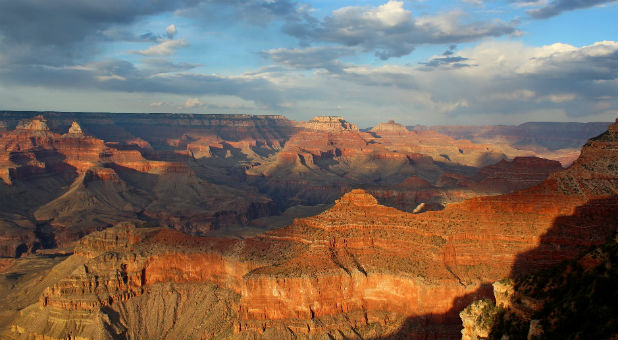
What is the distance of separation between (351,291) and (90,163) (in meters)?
152

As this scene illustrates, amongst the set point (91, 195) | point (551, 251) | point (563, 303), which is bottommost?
point (91, 195)

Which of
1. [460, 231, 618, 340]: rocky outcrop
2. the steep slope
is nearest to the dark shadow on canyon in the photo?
[460, 231, 618, 340]: rocky outcrop

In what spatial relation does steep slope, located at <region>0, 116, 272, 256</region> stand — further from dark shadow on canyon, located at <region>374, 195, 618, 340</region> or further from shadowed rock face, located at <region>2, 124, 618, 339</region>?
dark shadow on canyon, located at <region>374, 195, 618, 340</region>

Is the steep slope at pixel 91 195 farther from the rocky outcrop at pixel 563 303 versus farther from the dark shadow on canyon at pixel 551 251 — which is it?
the rocky outcrop at pixel 563 303

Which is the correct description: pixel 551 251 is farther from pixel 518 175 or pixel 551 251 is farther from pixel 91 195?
pixel 91 195

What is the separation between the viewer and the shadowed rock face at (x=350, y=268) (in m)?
51.0

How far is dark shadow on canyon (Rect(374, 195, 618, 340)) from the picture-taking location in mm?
49281

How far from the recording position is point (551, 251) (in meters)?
52.2

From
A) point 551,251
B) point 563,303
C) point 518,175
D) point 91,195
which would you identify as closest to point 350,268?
point 551,251

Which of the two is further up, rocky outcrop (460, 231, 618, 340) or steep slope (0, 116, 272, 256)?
rocky outcrop (460, 231, 618, 340)

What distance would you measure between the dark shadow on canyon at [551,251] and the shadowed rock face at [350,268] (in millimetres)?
103

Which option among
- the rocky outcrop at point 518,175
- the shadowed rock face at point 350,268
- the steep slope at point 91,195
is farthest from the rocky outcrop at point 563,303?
the steep slope at point 91,195

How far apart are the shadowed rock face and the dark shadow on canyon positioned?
4.1 inches

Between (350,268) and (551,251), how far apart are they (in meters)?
20.1
